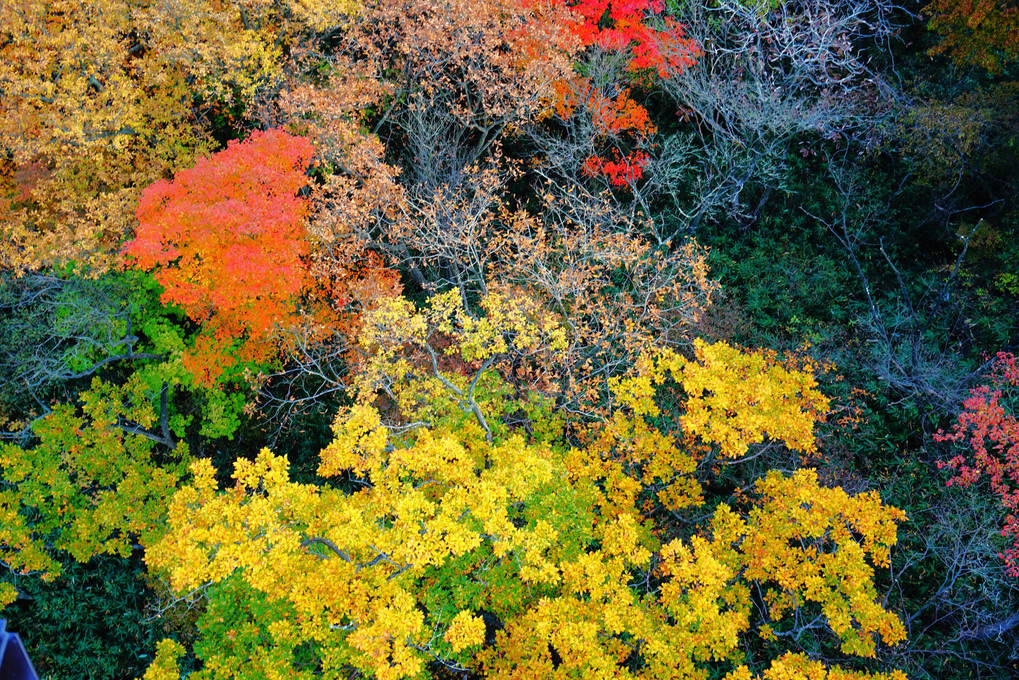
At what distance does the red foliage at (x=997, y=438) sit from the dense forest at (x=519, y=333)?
125 mm

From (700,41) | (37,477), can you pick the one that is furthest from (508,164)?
(37,477)

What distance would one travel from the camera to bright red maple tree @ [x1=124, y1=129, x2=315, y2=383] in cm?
1371

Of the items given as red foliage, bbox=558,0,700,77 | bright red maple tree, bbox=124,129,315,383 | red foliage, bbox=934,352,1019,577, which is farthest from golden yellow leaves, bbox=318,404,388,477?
red foliage, bbox=558,0,700,77

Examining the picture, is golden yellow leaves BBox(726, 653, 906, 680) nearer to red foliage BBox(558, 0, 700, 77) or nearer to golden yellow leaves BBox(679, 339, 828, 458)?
golden yellow leaves BBox(679, 339, 828, 458)

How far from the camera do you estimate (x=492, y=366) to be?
1565 cm

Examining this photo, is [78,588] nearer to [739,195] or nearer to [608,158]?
[608,158]

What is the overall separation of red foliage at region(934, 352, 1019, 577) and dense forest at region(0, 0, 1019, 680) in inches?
4.9

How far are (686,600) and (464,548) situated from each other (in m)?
5.11

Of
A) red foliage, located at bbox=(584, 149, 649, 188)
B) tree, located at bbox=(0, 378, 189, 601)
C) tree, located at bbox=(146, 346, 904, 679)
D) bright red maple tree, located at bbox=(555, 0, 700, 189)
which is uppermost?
bright red maple tree, located at bbox=(555, 0, 700, 189)

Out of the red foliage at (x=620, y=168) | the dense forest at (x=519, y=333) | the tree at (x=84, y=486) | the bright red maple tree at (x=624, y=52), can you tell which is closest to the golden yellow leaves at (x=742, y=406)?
the dense forest at (x=519, y=333)

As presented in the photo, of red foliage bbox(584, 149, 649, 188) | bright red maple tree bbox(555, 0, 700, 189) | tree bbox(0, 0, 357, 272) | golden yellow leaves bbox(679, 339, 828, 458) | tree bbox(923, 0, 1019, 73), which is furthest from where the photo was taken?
red foliage bbox(584, 149, 649, 188)

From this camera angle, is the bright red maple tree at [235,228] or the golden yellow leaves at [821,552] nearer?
the golden yellow leaves at [821,552]

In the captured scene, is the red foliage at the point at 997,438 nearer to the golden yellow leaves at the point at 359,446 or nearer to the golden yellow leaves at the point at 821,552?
the golden yellow leaves at the point at 821,552

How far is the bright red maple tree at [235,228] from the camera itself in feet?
45.0
